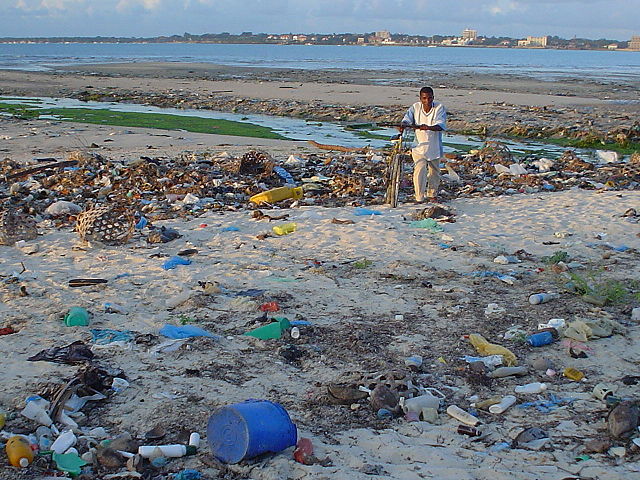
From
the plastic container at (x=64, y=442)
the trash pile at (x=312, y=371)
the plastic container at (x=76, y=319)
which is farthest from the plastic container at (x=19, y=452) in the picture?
the plastic container at (x=76, y=319)

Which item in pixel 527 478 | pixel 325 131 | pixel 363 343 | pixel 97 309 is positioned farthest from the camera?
pixel 325 131

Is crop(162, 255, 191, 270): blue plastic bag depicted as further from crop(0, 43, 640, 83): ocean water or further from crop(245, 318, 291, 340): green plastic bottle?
crop(0, 43, 640, 83): ocean water

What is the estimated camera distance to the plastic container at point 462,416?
3.38 metres

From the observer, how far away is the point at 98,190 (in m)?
9.20

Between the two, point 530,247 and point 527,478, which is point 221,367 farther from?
point 530,247

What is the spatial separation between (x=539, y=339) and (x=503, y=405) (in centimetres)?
93

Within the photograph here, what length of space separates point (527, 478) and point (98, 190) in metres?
7.62

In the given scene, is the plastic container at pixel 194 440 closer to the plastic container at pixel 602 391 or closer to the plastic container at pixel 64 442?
the plastic container at pixel 64 442

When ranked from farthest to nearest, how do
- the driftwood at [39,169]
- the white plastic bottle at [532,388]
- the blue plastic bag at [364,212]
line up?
the driftwood at [39,169], the blue plastic bag at [364,212], the white plastic bottle at [532,388]

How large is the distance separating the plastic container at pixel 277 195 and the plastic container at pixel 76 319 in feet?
13.4

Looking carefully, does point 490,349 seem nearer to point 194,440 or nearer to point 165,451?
point 194,440

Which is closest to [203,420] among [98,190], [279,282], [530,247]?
[279,282]

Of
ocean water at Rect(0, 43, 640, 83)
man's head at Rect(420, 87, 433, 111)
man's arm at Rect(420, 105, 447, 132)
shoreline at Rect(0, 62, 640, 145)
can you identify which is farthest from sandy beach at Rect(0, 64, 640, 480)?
ocean water at Rect(0, 43, 640, 83)

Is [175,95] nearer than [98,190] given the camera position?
No
